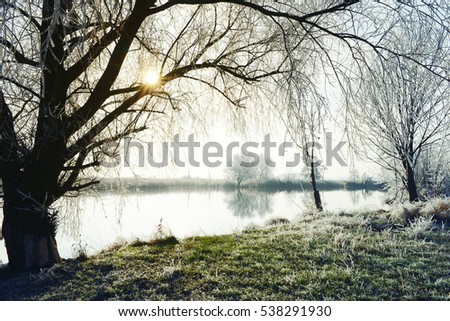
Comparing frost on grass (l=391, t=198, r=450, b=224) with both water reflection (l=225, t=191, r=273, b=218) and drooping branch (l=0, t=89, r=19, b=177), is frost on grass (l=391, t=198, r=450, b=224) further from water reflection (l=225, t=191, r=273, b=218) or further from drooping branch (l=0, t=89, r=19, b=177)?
water reflection (l=225, t=191, r=273, b=218)

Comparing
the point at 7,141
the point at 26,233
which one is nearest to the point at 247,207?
the point at 26,233

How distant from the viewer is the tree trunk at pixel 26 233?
4.56 meters

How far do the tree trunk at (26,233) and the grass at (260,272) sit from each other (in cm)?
22

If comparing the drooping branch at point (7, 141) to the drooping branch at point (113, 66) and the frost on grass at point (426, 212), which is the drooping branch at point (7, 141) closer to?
the drooping branch at point (113, 66)

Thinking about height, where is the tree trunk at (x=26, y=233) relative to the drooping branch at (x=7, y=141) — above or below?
below

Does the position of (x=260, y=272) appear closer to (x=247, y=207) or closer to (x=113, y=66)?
(x=113, y=66)

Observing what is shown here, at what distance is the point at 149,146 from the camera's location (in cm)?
547

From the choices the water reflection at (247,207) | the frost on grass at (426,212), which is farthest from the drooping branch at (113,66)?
the water reflection at (247,207)

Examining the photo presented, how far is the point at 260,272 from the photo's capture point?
3908 millimetres

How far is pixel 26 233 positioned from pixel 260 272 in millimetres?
2693
